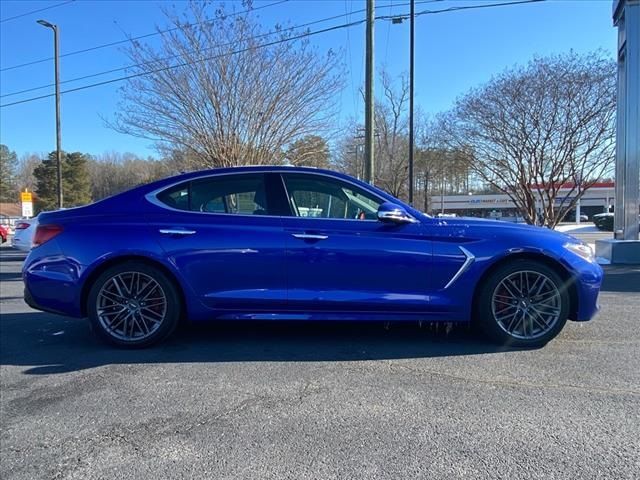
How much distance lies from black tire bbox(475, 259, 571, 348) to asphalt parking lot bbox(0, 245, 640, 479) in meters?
0.15

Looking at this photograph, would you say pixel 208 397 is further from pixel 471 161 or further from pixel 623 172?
pixel 471 161

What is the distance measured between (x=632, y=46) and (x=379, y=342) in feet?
36.8

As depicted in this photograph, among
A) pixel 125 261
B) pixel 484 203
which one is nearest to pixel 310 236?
pixel 125 261

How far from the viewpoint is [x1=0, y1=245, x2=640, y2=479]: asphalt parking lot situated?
2592mm

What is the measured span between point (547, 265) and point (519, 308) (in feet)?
1.50

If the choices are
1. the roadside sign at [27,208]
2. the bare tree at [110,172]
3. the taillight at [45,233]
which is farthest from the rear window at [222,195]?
the bare tree at [110,172]

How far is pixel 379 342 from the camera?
469 centimetres

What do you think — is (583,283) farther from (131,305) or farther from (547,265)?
(131,305)

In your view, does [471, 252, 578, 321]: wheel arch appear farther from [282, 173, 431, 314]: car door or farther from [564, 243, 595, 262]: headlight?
[282, 173, 431, 314]: car door

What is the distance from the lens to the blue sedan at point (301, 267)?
4.37 m

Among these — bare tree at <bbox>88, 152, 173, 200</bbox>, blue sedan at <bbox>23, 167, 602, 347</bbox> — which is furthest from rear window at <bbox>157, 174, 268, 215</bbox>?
bare tree at <bbox>88, 152, 173, 200</bbox>

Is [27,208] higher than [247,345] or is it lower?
higher

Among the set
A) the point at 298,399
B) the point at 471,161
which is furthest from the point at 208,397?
the point at 471,161

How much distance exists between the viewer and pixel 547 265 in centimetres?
445
